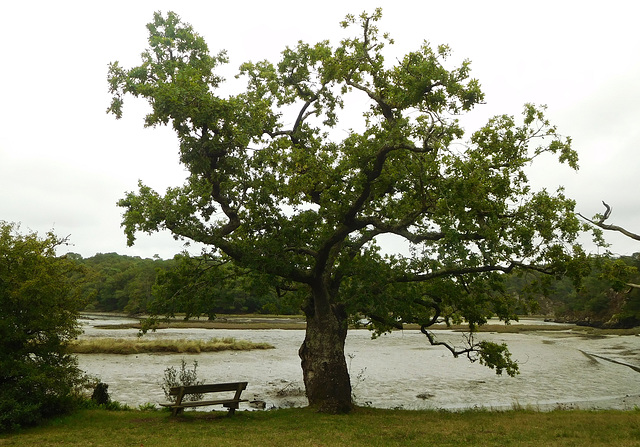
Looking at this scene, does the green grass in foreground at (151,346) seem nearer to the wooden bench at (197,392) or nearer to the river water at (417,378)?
the river water at (417,378)

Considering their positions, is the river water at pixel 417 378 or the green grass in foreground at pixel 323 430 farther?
the river water at pixel 417 378

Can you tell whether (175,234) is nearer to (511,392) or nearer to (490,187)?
(490,187)

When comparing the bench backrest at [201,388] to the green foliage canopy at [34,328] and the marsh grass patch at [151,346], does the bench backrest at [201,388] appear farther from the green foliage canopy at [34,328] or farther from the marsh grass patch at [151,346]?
the marsh grass patch at [151,346]

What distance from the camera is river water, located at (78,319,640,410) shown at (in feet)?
72.2

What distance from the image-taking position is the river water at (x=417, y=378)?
72.2ft

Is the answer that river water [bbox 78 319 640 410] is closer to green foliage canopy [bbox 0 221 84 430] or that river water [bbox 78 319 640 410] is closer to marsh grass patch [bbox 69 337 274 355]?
marsh grass patch [bbox 69 337 274 355]

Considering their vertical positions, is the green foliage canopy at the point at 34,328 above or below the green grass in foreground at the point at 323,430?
above

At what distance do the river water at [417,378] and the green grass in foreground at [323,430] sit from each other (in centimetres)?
500

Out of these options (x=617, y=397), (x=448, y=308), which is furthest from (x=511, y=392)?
(x=448, y=308)

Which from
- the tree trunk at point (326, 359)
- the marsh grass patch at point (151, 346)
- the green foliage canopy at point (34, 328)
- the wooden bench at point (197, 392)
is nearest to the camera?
the green foliage canopy at point (34, 328)

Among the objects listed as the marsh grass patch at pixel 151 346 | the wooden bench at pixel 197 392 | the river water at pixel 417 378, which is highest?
the wooden bench at pixel 197 392

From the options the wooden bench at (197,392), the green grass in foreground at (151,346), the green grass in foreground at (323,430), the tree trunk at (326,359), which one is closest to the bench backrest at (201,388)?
the wooden bench at (197,392)

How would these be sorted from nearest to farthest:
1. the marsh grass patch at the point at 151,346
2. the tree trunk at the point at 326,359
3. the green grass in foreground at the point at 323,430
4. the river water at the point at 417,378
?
the green grass in foreground at the point at 323,430
the tree trunk at the point at 326,359
the river water at the point at 417,378
the marsh grass patch at the point at 151,346

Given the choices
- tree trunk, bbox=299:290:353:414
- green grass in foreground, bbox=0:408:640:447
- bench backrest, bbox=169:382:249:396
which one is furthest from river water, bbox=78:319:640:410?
bench backrest, bbox=169:382:249:396
